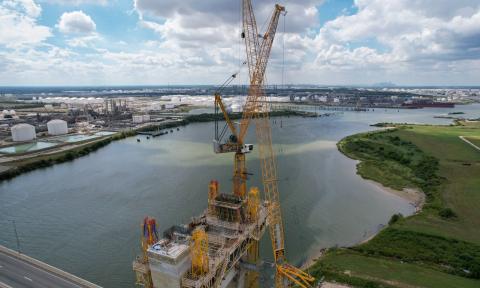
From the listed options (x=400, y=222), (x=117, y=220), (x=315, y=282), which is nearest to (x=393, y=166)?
(x=400, y=222)

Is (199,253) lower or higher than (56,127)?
higher

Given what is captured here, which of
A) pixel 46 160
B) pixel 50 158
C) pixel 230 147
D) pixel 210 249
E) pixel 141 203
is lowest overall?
pixel 141 203

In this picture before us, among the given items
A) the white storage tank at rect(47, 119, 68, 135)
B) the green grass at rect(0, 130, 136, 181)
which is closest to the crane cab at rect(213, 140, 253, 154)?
the green grass at rect(0, 130, 136, 181)

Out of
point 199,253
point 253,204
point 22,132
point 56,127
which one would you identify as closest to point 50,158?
point 22,132

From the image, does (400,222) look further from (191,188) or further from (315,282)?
(191,188)

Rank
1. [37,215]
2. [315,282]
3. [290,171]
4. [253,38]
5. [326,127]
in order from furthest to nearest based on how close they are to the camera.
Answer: [326,127], [290,171], [37,215], [253,38], [315,282]

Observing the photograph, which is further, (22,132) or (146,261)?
(22,132)

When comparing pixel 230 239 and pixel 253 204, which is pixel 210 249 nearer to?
pixel 230 239

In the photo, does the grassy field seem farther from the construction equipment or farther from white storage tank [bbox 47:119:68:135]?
white storage tank [bbox 47:119:68:135]
